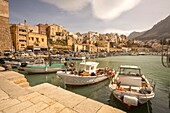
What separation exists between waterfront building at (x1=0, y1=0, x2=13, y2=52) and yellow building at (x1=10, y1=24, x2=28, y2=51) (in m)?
1.82

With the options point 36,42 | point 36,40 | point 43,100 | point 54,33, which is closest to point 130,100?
point 43,100

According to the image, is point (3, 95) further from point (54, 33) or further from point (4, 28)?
point (54, 33)

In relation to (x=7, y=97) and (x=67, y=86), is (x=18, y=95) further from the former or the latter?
(x=67, y=86)

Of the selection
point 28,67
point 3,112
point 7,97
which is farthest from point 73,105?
point 28,67

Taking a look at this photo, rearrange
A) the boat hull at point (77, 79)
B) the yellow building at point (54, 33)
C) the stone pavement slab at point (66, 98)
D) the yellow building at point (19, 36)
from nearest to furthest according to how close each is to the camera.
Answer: the stone pavement slab at point (66, 98)
the boat hull at point (77, 79)
the yellow building at point (19, 36)
the yellow building at point (54, 33)

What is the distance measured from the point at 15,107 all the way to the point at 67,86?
10.6m

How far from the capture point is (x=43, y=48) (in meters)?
53.4

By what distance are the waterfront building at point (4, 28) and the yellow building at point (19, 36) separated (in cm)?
182

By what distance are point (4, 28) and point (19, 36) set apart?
7042mm

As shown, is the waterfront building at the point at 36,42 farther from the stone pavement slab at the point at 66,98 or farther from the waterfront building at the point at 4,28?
the stone pavement slab at the point at 66,98

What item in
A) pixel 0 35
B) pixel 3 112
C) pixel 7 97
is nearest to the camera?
pixel 3 112

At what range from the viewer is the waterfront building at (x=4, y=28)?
4529 centimetres

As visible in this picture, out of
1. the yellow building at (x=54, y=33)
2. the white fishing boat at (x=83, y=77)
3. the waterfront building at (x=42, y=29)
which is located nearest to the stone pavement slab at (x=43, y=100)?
the white fishing boat at (x=83, y=77)

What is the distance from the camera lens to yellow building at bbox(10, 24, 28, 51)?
47375 millimetres
